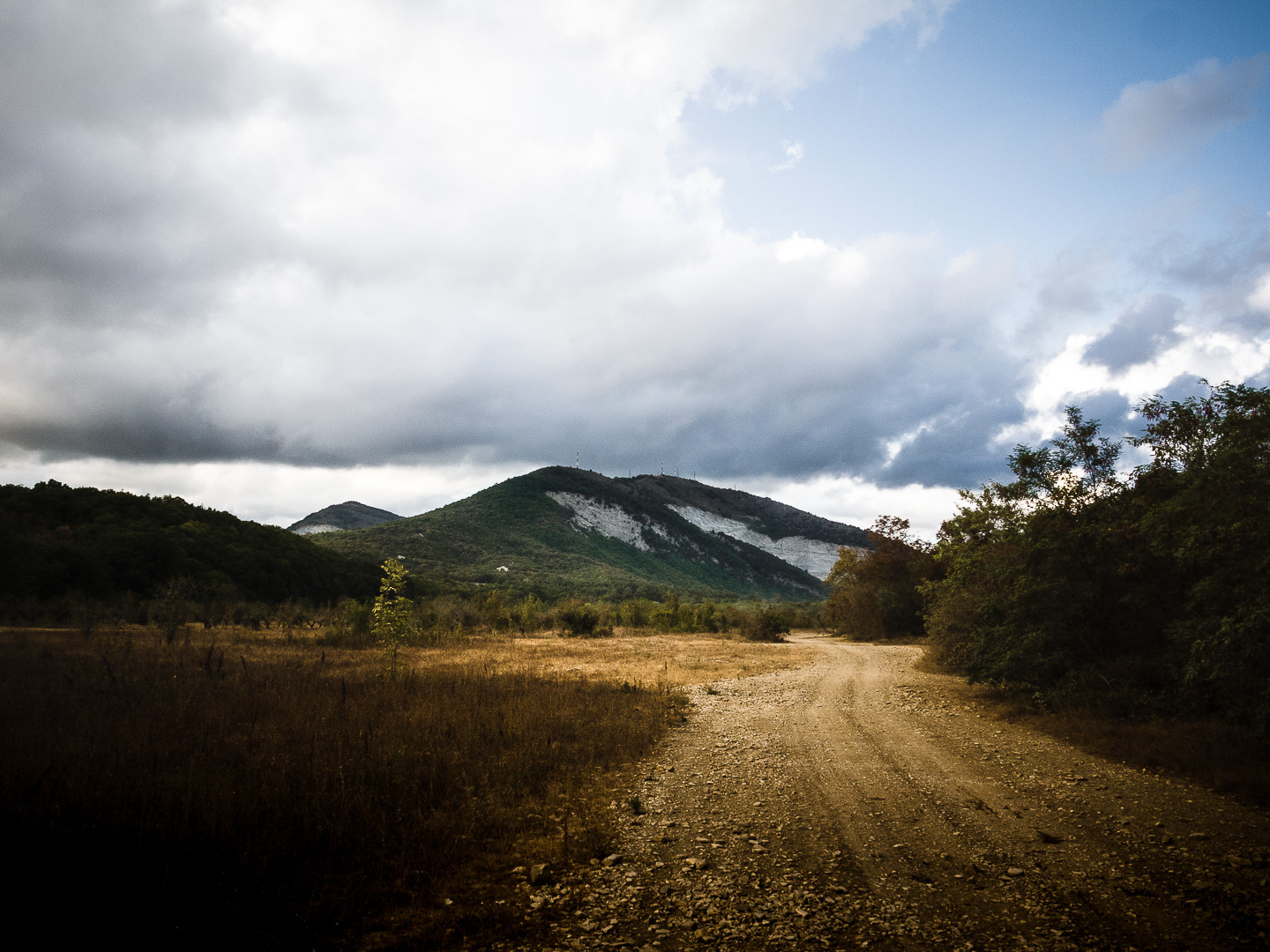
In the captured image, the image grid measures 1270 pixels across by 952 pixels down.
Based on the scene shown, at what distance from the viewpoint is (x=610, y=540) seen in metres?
125

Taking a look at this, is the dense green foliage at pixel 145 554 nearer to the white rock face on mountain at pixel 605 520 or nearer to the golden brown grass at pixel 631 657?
the golden brown grass at pixel 631 657

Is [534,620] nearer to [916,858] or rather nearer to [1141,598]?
[1141,598]

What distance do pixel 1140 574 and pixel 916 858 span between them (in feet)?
32.5

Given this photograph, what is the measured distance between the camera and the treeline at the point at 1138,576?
8.89 meters

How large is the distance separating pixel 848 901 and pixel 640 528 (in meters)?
134

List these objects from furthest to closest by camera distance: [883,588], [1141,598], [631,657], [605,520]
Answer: [605,520], [883,588], [631,657], [1141,598]

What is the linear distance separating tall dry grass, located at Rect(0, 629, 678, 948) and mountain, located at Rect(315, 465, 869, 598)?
4930 centimetres

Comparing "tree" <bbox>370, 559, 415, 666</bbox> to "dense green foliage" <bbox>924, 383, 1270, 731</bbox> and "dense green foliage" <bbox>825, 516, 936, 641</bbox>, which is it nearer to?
"dense green foliage" <bbox>924, 383, 1270, 731</bbox>

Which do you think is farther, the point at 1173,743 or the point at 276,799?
the point at 1173,743

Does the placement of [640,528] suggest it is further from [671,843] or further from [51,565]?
[671,843]

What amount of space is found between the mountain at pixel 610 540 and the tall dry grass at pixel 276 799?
49.3m

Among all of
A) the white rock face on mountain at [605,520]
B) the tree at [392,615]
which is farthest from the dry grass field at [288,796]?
Answer: the white rock face on mountain at [605,520]

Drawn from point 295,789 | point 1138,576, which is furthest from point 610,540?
point 295,789

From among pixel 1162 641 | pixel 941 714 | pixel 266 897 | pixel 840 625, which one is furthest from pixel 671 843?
pixel 840 625
